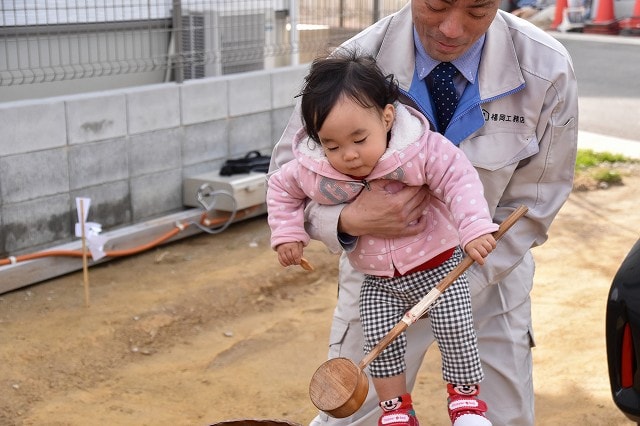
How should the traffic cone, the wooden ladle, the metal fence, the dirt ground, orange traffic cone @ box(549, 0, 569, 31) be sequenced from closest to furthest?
the wooden ladle → the dirt ground → the metal fence → the traffic cone → orange traffic cone @ box(549, 0, 569, 31)

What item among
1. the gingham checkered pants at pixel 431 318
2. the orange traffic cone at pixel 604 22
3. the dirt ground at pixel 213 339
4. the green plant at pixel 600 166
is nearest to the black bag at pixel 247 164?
the dirt ground at pixel 213 339

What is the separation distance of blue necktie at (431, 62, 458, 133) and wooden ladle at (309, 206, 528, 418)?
0.55 meters

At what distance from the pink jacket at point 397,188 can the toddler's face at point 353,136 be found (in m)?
0.05

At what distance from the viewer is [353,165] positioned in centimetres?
284

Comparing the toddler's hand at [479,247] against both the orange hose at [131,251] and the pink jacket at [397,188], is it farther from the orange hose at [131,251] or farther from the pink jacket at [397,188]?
the orange hose at [131,251]

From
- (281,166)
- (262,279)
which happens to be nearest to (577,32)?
(262,279)

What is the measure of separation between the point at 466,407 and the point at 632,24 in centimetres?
1692

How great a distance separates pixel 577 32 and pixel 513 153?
16.7 m

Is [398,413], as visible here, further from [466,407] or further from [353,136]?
→ [353,136]

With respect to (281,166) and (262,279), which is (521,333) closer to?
(281,166)

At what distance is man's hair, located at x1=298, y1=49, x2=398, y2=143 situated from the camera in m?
2.82

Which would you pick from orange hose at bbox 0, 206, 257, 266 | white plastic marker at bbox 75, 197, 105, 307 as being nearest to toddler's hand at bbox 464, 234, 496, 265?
white plastic marker at bbox 75, 197, 105, 307

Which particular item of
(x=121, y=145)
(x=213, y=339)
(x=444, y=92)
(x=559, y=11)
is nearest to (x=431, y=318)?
(x=444, y=92)

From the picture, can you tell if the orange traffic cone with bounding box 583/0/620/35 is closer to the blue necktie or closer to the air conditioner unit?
the air conditioner unit
